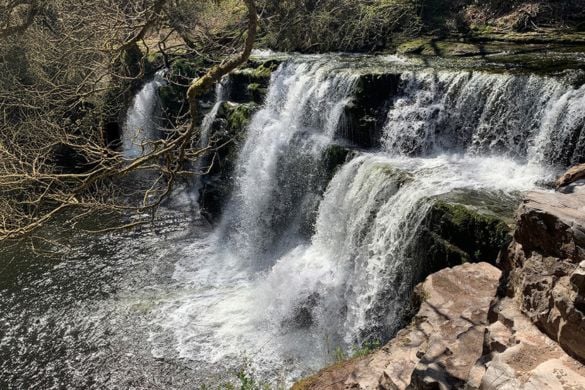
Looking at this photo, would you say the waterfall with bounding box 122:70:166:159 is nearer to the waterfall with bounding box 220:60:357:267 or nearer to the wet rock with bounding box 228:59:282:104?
the wet rock with bounding box 228:59:282:104

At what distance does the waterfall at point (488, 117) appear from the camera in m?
6.86

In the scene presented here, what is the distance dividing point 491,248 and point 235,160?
279 inches

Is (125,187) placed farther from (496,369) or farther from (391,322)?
(496,369)

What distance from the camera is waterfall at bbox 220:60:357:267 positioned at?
381 inches

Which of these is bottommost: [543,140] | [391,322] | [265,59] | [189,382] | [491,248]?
[189,382]

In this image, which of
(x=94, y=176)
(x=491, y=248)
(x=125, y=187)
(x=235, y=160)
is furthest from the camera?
(x=125, y=187)

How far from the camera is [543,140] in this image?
705 centimetres

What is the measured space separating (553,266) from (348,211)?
4767mm

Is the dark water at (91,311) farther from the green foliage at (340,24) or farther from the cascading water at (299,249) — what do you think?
the green foliage at (340,24)

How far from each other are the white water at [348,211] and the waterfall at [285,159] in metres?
0.04

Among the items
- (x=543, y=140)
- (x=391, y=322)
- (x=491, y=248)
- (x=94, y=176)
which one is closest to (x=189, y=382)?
(x=391, y=322)

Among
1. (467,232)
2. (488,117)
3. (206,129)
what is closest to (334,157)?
(488,117)

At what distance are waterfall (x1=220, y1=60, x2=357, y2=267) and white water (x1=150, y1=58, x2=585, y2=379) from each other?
0.12 ft

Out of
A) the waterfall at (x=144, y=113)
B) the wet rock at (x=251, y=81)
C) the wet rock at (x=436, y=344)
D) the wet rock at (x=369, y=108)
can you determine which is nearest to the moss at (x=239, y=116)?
the wet rock at (x=251, y=81)
